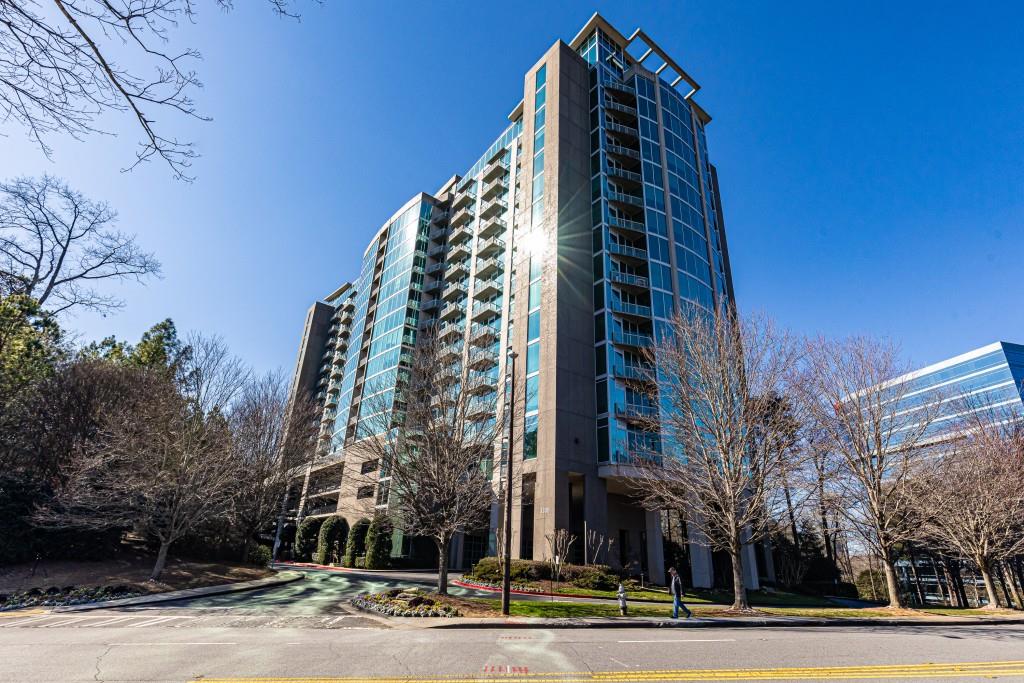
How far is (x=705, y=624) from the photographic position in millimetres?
15602

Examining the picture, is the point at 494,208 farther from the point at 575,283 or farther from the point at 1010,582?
the point at 1010,582

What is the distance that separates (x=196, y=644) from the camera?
33.7ft

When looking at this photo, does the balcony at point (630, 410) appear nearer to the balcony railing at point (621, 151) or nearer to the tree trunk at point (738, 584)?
the tree trunk at point (738, 584)

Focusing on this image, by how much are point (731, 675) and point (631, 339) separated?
30.5 meters

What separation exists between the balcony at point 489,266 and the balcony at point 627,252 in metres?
11.0

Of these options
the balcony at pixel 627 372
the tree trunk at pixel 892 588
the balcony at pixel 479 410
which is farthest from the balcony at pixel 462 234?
the tree trunk at pixel 892 588

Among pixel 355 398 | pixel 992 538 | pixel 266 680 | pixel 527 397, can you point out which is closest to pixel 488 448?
pixel 527 397

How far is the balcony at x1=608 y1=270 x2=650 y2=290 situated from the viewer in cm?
3875

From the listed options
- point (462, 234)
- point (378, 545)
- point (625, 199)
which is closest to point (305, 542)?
point (378, 545)

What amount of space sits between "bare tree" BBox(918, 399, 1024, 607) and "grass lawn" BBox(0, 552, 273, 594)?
3654 cm

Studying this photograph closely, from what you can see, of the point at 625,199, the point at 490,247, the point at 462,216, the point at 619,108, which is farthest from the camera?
the point at 462,216

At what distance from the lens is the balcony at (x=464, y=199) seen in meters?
56.4

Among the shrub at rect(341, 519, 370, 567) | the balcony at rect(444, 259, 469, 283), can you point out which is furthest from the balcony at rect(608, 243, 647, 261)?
the shrub at rect(341, 519, 370, 567)

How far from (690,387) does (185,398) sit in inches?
1071
